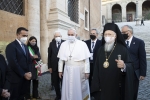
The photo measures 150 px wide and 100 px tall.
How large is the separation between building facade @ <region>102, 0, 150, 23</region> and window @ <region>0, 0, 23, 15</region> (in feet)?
134

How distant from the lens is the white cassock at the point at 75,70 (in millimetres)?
4246

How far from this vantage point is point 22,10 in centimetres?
830

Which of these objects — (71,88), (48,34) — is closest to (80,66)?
(71,88)

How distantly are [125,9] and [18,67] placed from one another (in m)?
48.4

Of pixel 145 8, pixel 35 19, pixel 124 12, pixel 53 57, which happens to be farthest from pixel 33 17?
pixel 145 8

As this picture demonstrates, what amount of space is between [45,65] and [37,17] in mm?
2361

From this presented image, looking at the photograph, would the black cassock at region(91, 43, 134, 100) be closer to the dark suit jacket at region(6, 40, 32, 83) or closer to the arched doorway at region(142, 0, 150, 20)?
the dark suit jacket at region(6, 40, 32, 83)

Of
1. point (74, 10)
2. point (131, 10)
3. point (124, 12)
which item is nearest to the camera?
point (74, 10)

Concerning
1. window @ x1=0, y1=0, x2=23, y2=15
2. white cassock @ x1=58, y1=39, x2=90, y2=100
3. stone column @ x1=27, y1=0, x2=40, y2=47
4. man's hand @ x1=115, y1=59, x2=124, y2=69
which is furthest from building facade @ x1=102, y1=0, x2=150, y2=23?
man's hand @ x1=115, y1=59, x2=124, y2=69

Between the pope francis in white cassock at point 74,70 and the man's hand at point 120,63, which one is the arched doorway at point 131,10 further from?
the man's hand at point 120,63

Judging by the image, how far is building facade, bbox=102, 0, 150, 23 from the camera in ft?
155

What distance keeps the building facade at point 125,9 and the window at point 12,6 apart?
134ft

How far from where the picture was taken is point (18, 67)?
12.4 ft

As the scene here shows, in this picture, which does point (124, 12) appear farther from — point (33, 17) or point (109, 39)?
point (109, 39)
